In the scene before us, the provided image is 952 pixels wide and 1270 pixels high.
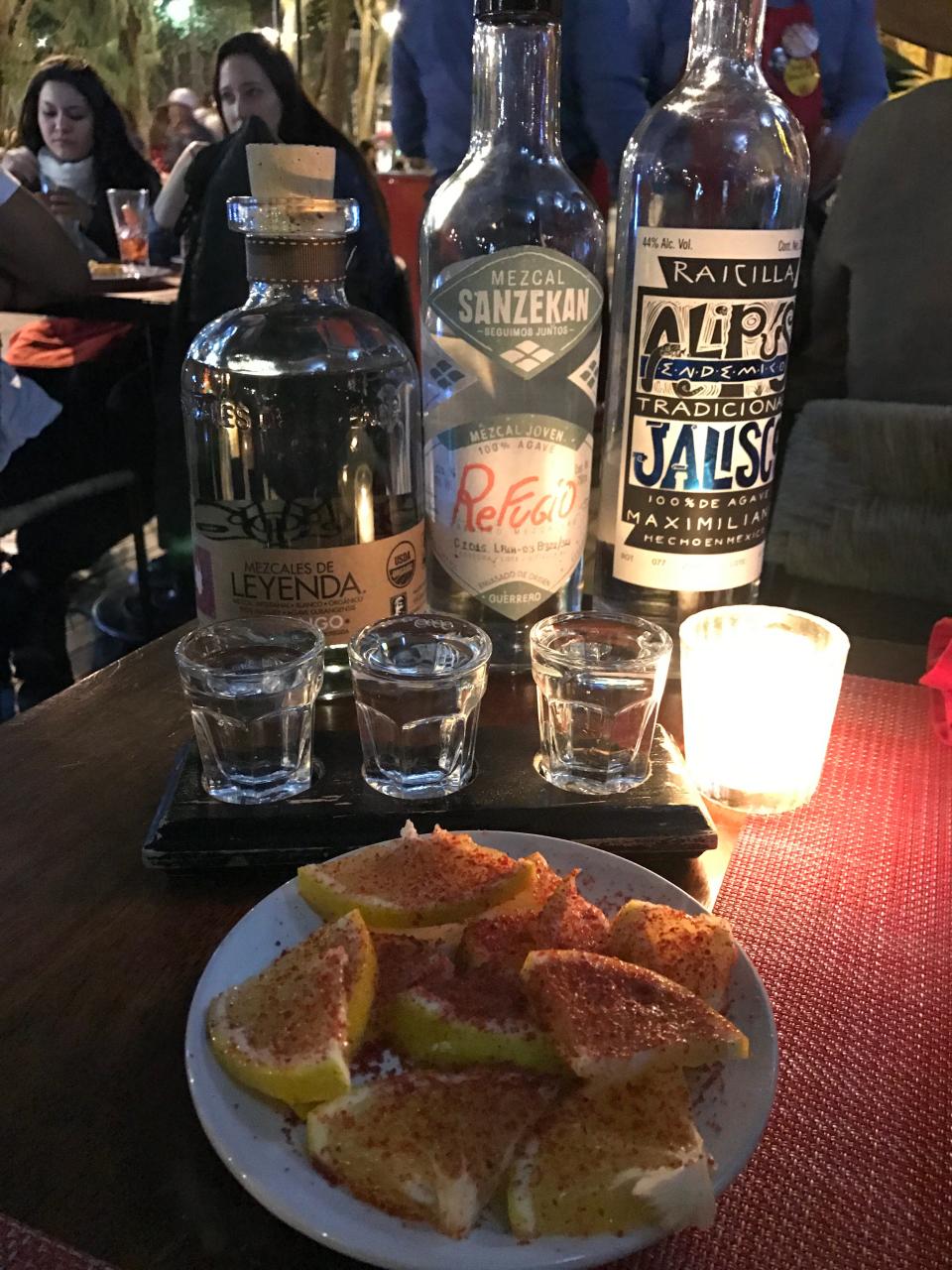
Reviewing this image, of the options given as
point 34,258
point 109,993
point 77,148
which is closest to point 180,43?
point 77,148

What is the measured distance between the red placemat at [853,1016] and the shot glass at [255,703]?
23cm

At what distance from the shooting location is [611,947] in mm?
389

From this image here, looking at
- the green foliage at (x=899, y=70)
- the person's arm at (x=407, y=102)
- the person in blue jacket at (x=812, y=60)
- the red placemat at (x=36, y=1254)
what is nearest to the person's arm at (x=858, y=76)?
the person in blue jacket at (x=812, y=60)

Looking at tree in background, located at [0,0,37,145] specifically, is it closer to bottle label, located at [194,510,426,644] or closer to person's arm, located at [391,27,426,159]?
person's arm, located at [391,27,426,159]

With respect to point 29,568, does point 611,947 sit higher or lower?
higher

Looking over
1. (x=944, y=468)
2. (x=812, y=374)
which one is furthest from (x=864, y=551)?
(x=812, y=374)

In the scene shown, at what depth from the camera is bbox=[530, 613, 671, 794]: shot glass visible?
0.53 m

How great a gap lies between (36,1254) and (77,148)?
2681 millimetres

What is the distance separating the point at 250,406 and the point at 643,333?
26cm

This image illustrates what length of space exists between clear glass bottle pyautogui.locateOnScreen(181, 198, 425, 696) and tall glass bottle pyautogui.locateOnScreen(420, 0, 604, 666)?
40 mm

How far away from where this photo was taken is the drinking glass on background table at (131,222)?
6.92 feet

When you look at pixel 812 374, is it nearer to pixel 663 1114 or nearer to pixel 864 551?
pixel 864 551

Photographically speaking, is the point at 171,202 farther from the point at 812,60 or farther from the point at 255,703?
the point at 255,703

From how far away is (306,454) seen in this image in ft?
2.18
